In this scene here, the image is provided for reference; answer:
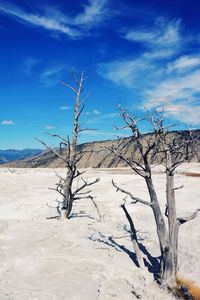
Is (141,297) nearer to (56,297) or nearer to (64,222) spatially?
(56,297)

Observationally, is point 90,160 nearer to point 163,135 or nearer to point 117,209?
point 117,209

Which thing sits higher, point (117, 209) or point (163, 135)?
point (163, 135)

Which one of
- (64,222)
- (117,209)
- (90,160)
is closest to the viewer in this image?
(64,222)

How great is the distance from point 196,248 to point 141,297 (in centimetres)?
432

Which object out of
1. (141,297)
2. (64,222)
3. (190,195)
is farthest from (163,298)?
(190,195)

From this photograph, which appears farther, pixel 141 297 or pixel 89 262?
pixel 89 262

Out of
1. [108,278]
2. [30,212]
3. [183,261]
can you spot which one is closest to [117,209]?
[30,212]

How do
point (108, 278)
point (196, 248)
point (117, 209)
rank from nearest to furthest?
1. point (108, 278)
2. point (196, 248)
3. point (117, 209)

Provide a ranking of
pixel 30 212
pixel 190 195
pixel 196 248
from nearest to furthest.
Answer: pixel 196 248 → pixel 30 212 → pixel 190 195

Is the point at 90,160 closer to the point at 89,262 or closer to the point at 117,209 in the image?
the point at 117,209

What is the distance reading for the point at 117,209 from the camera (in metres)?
20.1

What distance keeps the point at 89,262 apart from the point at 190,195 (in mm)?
15523

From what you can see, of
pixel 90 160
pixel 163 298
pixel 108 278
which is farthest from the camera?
pixel 90 160

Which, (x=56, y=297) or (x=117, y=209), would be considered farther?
(x=117, y=209)
